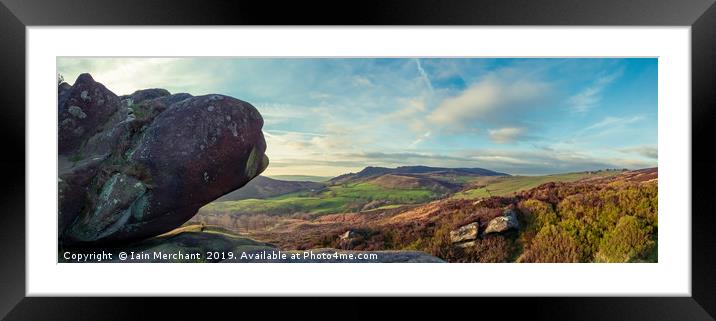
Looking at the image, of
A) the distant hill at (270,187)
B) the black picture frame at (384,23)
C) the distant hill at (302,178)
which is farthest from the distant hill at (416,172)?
the black picture frame at (384,23)

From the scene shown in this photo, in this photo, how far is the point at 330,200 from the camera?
348 inches

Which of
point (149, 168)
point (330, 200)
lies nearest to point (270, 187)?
point (330, 200)

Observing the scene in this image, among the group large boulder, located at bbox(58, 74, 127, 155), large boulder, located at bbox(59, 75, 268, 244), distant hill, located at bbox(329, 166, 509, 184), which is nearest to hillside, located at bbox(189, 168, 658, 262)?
distant hill, located at bbox(329, 166, 509, 184)

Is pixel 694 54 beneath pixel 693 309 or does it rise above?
above

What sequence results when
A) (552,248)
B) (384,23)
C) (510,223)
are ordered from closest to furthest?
(384,23) < (552,248) < (510,223)

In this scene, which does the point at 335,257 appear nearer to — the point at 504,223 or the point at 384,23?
the point at 504,223

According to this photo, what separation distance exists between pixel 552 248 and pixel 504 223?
1050mm

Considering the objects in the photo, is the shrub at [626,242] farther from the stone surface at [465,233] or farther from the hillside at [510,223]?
the stone surface at [465,233]

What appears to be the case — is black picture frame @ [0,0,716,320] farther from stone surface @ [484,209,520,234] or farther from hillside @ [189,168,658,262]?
stone surface @ [484,209,520,234]

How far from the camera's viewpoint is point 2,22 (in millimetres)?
5965

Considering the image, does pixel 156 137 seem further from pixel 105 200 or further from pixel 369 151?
pixel 369 151

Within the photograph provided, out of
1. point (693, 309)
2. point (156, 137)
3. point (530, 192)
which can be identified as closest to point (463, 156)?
point (530, 192)

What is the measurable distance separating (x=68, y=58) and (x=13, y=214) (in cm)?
336

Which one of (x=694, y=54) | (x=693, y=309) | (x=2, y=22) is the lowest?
(x=693, y=309)
